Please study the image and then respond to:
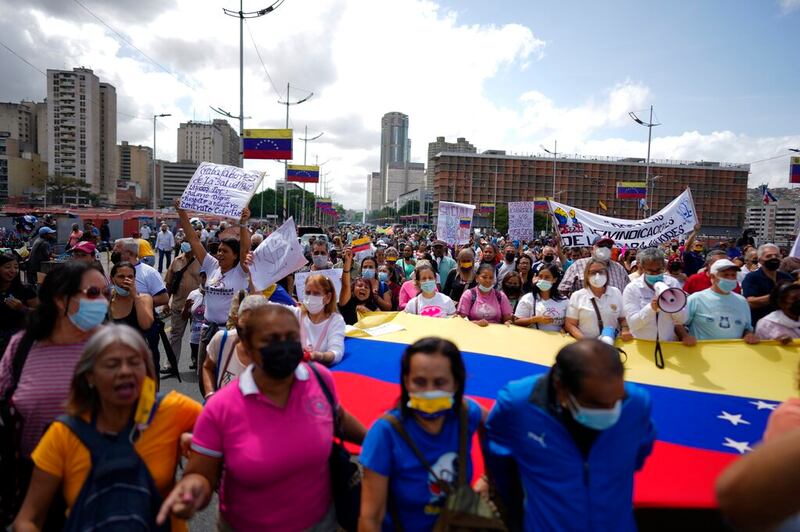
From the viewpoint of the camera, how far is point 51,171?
11550 cm

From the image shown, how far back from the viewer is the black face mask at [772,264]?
599cm

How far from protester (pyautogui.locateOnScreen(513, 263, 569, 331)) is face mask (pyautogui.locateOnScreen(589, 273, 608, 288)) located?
52 centimetres

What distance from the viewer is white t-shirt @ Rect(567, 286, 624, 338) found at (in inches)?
191

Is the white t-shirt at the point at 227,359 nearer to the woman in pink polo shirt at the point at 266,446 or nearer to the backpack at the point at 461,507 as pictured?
the woman in pink polo shirt at the point at 266,446

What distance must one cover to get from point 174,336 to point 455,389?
18.5 ft

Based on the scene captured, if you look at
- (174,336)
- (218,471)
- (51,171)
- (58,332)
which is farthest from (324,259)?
(51,171)

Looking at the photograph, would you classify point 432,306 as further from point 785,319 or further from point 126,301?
point 785,319

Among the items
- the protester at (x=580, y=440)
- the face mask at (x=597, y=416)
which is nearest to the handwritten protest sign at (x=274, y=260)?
the protester at (x=580, y=440)

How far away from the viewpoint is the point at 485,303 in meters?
5.72

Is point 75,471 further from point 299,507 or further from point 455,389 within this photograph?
point 455,389

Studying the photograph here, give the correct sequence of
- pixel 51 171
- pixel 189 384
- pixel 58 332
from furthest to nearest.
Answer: pixel 51 171 → pixel 189 384 → pixel 58 332

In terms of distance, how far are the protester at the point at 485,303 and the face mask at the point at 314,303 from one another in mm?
2162

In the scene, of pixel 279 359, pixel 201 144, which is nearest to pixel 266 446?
pixel 279 359

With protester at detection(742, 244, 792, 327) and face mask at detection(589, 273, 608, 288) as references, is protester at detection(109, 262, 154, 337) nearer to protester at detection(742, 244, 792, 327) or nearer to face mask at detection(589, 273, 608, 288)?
face mask at detection(589, 273, 608, 288)
